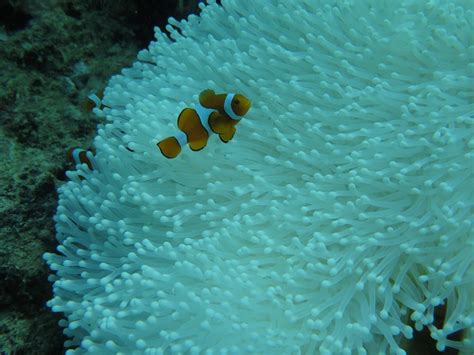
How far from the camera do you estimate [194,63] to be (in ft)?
5.45

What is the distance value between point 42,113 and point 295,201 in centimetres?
122

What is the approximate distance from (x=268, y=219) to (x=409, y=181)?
1.23 feet

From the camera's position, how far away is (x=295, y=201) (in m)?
1.23

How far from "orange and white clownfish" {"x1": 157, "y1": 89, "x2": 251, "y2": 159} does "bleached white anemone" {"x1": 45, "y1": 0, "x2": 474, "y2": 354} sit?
87 mm

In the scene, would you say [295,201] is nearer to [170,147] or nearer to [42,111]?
[170,147]

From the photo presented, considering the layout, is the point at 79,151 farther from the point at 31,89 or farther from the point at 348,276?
the point at 348,276

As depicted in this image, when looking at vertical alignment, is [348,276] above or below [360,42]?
below

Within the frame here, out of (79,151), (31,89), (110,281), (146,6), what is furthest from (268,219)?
(146,6)

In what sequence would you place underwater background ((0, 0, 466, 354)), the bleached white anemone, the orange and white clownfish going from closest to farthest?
the bleached white anemone < the orange and white clownfish < underwater background ((0, 0, 466, 354))

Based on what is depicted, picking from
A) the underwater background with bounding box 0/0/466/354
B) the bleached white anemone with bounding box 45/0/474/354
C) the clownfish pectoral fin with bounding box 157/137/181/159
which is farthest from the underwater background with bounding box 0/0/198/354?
the clownfish pectoral fin with bounding box 157/137/181/159

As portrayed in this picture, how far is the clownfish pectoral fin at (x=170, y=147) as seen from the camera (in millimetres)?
1308

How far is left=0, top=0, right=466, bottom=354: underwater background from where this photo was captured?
1.56 meters

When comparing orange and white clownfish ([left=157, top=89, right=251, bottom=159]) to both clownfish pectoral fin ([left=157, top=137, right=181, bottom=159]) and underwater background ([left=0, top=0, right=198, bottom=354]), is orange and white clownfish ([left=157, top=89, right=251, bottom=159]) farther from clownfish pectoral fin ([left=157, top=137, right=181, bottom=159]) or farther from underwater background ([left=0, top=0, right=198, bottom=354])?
underwater background ([left=0, top=0, right=198, bottom=354])

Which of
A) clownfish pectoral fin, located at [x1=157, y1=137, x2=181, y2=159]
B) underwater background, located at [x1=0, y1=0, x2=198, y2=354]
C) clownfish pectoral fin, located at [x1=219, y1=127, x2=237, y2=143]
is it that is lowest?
underwater background, located at [x1=0, y1=0, x2=198, y2=354]
